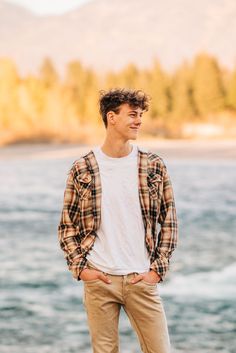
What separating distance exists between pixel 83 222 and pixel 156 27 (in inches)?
7197

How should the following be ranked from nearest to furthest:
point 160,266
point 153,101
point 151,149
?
1. point 160,266
2. point 151,149
3. point 153,101

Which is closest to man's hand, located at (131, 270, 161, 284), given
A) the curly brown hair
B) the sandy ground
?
the curly brown hair

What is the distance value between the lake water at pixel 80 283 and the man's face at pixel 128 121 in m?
4.31

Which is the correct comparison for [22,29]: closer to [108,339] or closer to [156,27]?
[156,27]

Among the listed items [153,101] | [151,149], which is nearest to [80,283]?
[151,149]

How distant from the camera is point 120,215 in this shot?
269cm

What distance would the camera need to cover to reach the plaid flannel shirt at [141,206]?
2.69 metres

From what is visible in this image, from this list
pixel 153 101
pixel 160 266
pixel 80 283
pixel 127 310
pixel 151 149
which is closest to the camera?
pixel 160 266

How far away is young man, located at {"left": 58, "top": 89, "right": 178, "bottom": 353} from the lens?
2.69 meters

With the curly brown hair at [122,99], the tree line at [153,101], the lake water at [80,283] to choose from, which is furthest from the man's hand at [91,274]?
the tree line at [153,101]

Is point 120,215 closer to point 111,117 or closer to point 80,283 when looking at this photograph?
point 111,117

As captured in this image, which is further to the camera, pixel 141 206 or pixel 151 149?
pixel 151 149

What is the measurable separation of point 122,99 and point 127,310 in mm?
613

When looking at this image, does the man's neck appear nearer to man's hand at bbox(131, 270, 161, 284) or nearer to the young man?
the young man
